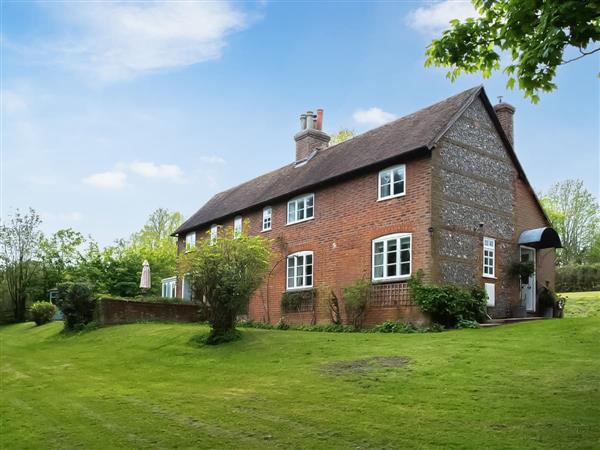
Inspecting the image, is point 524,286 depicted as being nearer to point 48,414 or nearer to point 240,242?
point 240,242

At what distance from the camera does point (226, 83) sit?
1655 cm

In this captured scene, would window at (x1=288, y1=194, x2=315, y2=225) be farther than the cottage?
Yes

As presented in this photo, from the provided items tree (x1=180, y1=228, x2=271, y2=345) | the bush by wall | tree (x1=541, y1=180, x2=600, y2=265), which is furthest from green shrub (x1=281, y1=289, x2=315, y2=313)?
tree (x1=541, y1=180, x2=600, y2=265)

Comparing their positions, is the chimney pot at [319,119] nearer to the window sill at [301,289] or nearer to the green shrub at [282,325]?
the window sill at [301,289]

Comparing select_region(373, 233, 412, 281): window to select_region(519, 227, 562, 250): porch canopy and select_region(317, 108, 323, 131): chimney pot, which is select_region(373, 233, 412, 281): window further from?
select_region(317, 108, 323, 131): chimney pot

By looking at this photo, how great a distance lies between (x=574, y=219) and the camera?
179 ft

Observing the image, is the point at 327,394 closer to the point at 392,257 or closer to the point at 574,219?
the point at 392,257

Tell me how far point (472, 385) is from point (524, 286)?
14.3m

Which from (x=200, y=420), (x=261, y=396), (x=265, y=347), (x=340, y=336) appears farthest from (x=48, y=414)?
(x=340, y=336)

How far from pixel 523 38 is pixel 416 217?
11.8m

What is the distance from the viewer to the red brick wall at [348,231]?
66.5ft

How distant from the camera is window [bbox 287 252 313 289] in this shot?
2505 centimetres

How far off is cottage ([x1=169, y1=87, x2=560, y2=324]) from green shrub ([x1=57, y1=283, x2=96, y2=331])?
7.35 m

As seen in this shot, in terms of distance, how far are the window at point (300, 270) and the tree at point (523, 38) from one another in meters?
16.0
